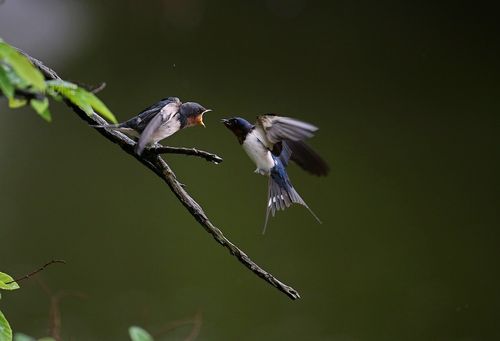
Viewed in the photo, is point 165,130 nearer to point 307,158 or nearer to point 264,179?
point 307,158

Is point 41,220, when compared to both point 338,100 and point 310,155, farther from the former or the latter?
point 310,155

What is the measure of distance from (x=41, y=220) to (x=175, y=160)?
644 mm

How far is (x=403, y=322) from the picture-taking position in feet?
8.91

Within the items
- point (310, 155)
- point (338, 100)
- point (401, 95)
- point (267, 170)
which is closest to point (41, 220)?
point (338, 100)

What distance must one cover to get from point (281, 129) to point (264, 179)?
1980 millimetres

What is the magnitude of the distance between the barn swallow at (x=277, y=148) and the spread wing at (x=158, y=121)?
0.52 feet

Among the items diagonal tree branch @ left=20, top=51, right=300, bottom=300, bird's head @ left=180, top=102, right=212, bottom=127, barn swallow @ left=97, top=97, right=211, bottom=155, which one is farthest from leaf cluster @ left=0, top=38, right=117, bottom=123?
bird's head @ left=180, top=102, right=212, bottom=127

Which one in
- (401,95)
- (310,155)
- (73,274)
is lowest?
(310,155)

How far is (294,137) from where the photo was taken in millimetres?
945

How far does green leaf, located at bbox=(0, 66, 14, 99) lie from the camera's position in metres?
0.52

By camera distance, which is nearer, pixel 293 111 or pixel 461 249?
pixel 461 249

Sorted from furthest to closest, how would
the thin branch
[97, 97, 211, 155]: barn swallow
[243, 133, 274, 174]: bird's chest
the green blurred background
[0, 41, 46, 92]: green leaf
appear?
the green blurred background
[243, 133, 274, 174]: bird's chest
[97, 97, 211, 155]: barn swallow
the thin branch
[0, 41, 46, 92]: green leaf

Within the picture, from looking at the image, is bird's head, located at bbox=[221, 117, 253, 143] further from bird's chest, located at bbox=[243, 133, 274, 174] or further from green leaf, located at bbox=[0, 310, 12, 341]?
green leaf, located at bbox=[0, 310, 12, 341]

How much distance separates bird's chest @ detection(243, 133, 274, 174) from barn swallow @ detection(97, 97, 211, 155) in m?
0.15
